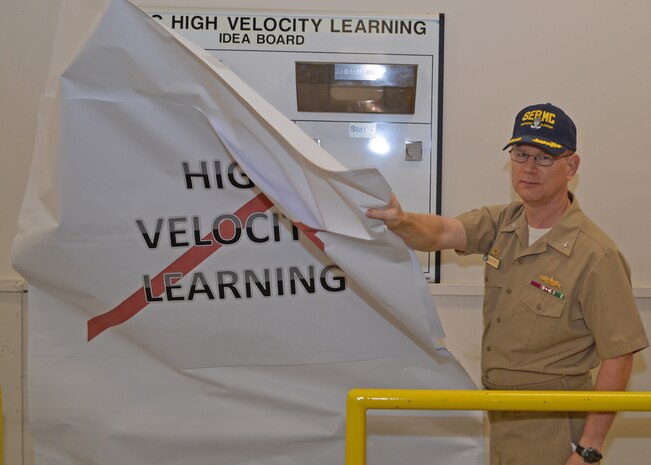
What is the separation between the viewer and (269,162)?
5.93ft

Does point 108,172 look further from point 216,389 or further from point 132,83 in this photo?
point 216,389

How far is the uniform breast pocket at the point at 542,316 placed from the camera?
→ 200cm

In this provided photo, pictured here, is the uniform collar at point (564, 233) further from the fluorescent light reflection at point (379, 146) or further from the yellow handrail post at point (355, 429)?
the fluorescent light reflection at point (379, 146)

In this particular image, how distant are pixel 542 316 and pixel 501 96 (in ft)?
4.70

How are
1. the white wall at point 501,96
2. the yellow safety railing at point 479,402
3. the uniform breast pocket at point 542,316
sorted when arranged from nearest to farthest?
the yellow safety railing at point 479,402 → the uniform breast pocket at point 542,316 → the white wall at point 501,96

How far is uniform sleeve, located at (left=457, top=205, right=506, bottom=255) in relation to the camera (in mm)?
2236

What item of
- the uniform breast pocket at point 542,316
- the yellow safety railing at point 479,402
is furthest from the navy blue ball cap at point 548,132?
the yellow safety railing at point 479,402

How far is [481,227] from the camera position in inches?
88.3

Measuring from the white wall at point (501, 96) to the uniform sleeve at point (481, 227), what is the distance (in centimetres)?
92

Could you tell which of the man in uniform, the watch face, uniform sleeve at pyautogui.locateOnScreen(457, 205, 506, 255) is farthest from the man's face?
the watch face

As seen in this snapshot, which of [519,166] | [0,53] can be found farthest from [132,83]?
[0,53]

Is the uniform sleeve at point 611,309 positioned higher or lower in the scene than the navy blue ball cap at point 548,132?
lower

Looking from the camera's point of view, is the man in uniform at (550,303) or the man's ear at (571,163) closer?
the man in uniform at (550,303)

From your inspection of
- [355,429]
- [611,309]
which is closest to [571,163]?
[611,309]
